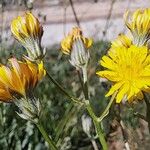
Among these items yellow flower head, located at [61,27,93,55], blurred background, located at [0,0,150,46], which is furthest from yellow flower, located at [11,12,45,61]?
blurred background, located at [0,0,150,46]

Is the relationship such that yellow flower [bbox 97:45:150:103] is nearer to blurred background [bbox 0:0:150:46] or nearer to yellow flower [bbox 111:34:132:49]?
yellow flower [bbox 111:34:132:49]

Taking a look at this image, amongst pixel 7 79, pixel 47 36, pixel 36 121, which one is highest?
pixel 7 79

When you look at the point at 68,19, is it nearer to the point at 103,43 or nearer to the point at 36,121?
the point at 103,43

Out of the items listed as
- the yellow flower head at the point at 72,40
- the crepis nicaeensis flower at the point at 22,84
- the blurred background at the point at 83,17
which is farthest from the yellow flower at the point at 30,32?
the blurred background at the point at 83,17

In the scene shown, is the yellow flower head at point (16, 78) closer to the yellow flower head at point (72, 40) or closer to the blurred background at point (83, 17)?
the yellow flower head at point (72, 40)

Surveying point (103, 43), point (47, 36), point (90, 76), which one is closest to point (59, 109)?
point (90, 76)

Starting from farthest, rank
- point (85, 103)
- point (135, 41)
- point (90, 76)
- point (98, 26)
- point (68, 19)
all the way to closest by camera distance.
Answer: point (68, 19)
point (98, 26)
point (90, 76)
point (135, 41)
point (85, 103)
